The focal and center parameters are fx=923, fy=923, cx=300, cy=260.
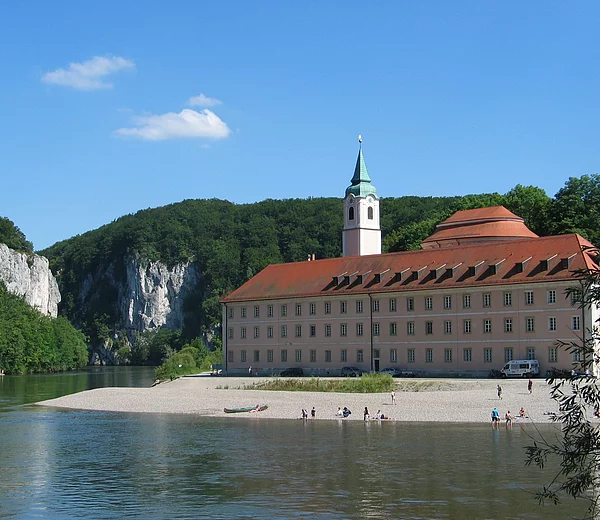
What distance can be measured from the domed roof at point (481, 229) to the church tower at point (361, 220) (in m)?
10.4

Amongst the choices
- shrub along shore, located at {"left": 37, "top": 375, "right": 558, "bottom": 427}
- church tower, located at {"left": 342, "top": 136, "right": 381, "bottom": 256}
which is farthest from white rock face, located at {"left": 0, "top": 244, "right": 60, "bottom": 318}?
shrub along shore, located at {"left": 37, "top": 375, "right": 558, "bottom": 427}

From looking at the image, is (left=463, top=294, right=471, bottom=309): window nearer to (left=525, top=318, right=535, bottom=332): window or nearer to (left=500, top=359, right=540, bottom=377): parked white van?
(left=525, top=318, right=535, bottom=332): window

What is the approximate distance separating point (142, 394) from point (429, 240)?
35.4m

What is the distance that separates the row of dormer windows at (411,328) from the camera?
69.1 m

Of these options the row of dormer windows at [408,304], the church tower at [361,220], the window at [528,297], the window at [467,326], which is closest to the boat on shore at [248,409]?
the window at [467,326]

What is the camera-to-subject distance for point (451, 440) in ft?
143

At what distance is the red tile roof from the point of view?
70438mm

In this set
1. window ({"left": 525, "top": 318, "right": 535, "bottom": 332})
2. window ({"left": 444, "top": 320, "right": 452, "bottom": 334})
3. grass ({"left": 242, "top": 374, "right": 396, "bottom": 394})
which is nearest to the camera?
grass ({"left": 242, "top": 374, "right": 396, "bottom": 394})

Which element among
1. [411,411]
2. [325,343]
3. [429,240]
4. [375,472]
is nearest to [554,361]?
[411,411]

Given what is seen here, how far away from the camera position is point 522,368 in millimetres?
68250

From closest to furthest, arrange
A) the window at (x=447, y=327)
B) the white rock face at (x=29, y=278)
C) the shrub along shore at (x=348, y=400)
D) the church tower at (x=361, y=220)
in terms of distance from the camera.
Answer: the shrub along shore at (x=348, y=400) → the window at (x=447, y=327) → the church tower at (x=361, y=220) → the white rock face at (x=29, y=278)

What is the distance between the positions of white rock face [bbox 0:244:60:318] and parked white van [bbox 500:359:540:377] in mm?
109023

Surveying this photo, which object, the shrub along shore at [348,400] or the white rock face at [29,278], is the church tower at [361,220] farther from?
the white rock face at [29,278]

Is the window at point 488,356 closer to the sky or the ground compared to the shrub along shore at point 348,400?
closer to the sky
